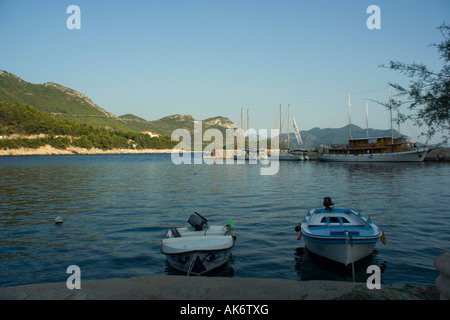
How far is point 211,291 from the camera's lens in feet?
24.9

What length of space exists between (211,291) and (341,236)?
6969 mm

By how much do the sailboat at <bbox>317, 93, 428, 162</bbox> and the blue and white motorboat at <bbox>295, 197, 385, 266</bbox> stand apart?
3141 inches

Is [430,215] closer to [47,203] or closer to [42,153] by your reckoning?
[47,203]

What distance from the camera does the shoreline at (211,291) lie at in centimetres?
700

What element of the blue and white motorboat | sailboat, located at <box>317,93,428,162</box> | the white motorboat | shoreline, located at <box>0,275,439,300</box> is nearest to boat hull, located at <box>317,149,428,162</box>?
sailboat, located at <box>317,93,428,162</box>

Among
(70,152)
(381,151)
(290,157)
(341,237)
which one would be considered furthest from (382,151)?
(70,152)

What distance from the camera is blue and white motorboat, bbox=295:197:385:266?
11953 mm

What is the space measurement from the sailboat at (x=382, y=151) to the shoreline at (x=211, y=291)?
87.6 meters

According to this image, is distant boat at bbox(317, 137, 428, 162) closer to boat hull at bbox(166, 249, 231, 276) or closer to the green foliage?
boat hull at bbox(166, 249, 231, 276)

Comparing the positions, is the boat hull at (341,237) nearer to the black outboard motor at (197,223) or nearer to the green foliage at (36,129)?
the black outboard motor at (197,223)

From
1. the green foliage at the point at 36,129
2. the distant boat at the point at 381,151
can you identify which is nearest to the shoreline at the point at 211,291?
the distant boat at the point at 381,151

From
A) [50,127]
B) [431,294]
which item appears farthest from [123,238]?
[50,127]

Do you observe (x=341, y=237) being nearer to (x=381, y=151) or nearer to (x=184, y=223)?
(x=184, y=223)

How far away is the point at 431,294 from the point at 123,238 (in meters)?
14.2
